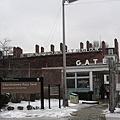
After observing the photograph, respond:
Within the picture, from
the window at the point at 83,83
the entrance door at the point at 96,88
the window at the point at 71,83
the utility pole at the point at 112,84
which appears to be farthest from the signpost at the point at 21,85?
the entrance door at the point at 96,88

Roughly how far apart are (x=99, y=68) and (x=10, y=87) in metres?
Answer: 14.0

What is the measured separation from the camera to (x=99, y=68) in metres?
30.5

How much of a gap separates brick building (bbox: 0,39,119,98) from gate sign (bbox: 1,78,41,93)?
487 inches

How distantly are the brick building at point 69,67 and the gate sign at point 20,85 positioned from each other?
12.4m

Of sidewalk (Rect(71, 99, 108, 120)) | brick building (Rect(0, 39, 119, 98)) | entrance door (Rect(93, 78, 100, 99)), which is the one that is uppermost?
brick building (Rect(0, 39, 119, 98))

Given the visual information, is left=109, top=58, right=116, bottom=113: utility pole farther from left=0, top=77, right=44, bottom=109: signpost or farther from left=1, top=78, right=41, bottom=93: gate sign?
left=1, top=78, right=41, bottom=93: gate sign

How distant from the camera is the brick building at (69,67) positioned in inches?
1218

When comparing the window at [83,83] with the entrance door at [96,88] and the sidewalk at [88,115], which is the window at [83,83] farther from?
the sidewalk at [88,115]

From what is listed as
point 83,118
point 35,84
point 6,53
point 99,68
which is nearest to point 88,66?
point 99,68

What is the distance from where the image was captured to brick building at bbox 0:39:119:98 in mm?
30938

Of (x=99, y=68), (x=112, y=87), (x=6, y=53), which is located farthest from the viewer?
(x=6, y=53)

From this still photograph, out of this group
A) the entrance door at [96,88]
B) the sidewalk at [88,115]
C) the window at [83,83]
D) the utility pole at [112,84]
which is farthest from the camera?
the entrance door at [96,88]

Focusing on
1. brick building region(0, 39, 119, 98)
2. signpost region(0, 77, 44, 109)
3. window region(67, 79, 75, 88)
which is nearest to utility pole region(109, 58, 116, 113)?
signpost region(0, 77, 44, 109)

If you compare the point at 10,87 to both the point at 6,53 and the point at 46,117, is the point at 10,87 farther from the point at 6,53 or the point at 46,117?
the point at 6,53
